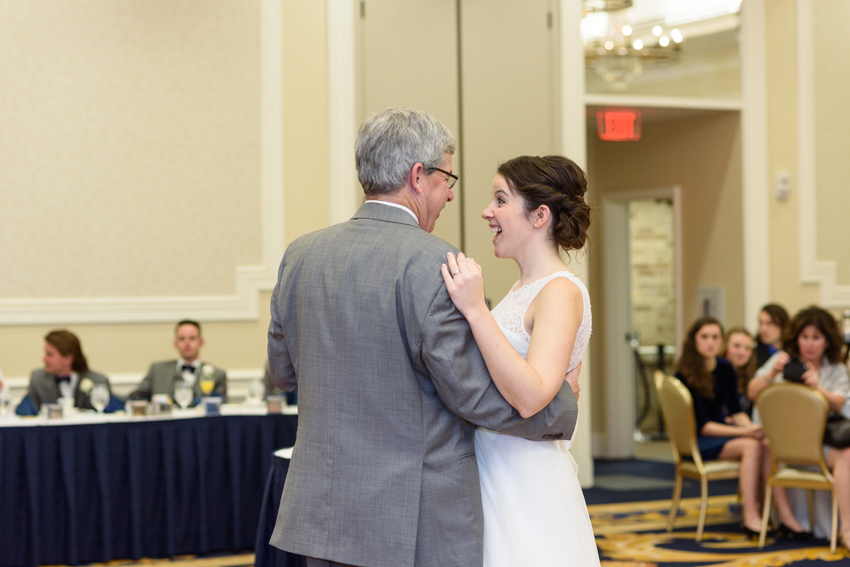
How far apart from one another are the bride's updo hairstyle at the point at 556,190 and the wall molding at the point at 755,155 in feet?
18.8

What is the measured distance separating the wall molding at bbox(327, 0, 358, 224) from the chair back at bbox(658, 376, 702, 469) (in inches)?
102

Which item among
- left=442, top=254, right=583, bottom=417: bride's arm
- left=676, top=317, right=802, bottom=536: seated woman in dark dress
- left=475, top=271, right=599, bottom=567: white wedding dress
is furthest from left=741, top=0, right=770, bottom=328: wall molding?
left=442, top=254, right=583, bottom=417: bride's arm

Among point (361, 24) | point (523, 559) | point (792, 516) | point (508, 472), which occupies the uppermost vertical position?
point (361, 24)

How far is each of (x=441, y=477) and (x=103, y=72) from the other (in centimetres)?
542

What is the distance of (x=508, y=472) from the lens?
6.21 feet

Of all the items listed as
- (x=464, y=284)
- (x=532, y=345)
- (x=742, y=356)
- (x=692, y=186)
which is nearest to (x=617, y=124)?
(x=692, y=186)

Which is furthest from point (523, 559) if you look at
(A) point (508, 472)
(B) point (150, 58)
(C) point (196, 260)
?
(B) point (150, 58)

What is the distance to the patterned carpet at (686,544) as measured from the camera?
4582 mm

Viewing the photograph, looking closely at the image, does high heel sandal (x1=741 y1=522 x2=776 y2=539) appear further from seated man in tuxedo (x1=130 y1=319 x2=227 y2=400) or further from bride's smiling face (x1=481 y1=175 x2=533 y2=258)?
bride's smiling face (x1=481 y1=175 x2=533 y2=258)

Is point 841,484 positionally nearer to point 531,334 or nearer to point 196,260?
point 531,334

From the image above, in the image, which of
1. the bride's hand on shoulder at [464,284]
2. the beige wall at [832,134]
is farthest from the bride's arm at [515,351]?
the beige wall at [832,134]

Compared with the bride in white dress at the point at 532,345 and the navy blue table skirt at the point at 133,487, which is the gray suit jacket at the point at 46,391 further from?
the bride in white dress at the point at 532,345

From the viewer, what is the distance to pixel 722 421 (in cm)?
541

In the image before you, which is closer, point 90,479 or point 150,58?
point 90,479
